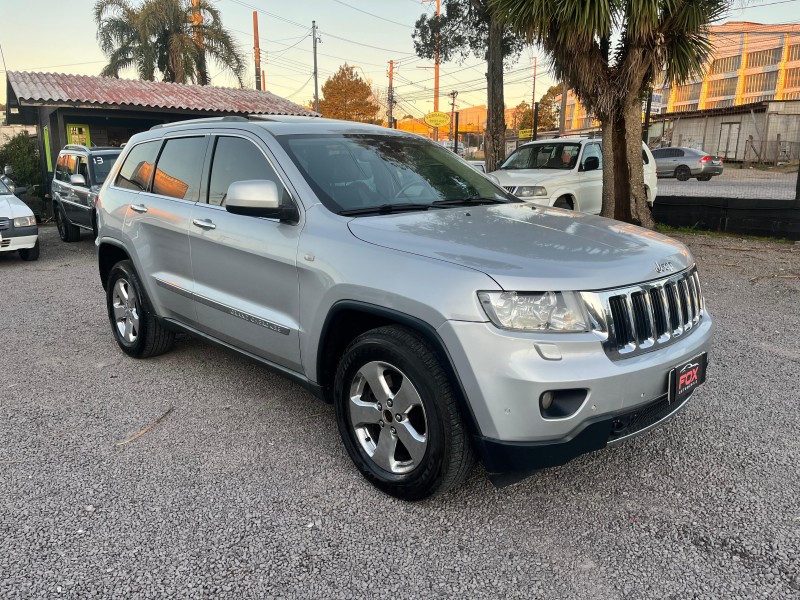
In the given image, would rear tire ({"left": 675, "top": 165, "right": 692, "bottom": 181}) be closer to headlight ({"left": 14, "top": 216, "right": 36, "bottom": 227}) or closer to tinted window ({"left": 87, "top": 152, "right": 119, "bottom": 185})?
tinted window ({"left": 87, "top": 152, "right": 119, "bottom": 185})

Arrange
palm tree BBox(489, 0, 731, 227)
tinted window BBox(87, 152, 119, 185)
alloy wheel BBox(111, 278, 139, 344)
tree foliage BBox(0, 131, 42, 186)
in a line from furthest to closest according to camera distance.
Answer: tree foliage BBox(0, 131, 42, 186)
tinted window BBox(87, 152, 119, 185)
palm tree BBox(489, 0, 731, 227)
alloy wheel BBox(111, 278, 139, 344)

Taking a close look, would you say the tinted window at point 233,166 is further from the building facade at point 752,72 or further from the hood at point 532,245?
the building facade at point 752,72

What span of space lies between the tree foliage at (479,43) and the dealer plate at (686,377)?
11.3m

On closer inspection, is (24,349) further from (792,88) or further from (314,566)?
(792,88)

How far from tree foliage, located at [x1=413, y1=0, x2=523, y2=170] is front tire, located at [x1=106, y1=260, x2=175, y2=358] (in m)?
10.2

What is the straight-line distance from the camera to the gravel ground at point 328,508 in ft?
7.89

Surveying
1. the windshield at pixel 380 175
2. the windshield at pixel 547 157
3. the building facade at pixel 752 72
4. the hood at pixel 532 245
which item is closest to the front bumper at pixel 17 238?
the windshield at pixel 380 175

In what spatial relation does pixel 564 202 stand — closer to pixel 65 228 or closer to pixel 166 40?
pixel 65 228

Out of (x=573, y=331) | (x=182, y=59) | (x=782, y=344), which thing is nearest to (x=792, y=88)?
(x=182, y=59)

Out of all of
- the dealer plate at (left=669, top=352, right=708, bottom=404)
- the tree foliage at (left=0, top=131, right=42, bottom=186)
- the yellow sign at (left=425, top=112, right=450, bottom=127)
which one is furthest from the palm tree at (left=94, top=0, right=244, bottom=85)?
the dealer plate at (left=669, top=352, right=708, bottom=404)

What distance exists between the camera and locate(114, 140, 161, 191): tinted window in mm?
4613

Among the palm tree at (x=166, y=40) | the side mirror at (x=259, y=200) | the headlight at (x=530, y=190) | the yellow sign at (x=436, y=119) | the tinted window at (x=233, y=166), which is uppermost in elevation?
the palm tree at (x=166, y=40)

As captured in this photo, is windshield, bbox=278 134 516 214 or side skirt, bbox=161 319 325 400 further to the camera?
windshield, bbox=278 134 516 214

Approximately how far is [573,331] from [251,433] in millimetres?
2037
